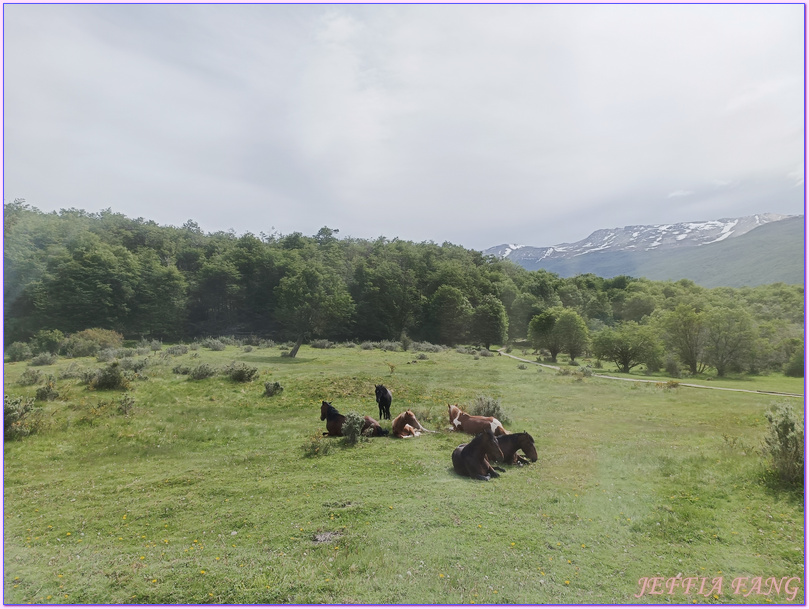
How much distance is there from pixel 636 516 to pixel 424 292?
70932 millimetres

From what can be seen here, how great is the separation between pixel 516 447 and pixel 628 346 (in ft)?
110

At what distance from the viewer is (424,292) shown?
77.5 m

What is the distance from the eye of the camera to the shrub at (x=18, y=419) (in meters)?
11.9

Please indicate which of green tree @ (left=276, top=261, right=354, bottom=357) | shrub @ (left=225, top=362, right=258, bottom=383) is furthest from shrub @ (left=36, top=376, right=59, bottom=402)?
green tree @ (left=276, top=261, right=354, bottom=357)

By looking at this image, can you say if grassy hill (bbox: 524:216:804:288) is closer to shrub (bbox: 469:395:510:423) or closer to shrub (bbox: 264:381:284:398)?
shrub (bbox: 469:395:510:423)

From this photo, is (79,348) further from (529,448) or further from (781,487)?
(781,487)

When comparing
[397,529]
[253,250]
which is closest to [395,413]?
[397,529]

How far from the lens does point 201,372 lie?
2094cm

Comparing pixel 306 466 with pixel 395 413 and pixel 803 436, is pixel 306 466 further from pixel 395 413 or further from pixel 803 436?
pixel 803 436

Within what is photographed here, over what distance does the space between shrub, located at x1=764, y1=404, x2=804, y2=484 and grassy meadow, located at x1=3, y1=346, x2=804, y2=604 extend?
1.21 ft

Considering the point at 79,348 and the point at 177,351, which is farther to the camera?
the point at 177,351

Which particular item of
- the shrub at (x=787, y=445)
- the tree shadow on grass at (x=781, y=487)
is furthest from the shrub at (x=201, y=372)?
the shrub at (x=787, y=445)

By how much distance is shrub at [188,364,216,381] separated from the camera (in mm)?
20844

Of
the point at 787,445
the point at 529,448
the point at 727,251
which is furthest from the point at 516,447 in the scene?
the point at 727,251
